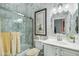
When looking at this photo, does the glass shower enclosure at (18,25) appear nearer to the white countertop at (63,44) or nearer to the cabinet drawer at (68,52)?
the white countertop at (63,44)

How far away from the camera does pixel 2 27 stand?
156 centimetres

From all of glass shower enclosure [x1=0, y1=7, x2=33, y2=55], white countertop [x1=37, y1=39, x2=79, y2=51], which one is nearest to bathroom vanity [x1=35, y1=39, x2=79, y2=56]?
white countertop [x1=37, y1=39, x2=79, y2=51]

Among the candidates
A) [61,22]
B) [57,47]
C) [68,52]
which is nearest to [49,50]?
[57,47]

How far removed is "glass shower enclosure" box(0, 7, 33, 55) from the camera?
1560 mm

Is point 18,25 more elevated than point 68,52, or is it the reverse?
point 18,25

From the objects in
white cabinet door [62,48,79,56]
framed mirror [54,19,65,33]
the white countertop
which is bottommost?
white cabinet door [62,48,79,56]

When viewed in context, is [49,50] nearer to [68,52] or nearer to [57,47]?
[57,47]

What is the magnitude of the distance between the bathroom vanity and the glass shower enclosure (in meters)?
0.11

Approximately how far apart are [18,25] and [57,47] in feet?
1.54

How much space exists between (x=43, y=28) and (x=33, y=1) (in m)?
0.31

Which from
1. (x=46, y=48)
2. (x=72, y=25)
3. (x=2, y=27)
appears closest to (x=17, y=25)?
(x=2, y=27)

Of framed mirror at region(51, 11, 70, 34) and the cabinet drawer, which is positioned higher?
framed mirror at region(51, 11, 70, 34)

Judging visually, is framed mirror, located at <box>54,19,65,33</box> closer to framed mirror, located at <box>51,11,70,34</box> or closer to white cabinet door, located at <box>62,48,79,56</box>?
Result: framed mirror, located at <box>51,11,70,34</box>

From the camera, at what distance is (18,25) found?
157 cm
